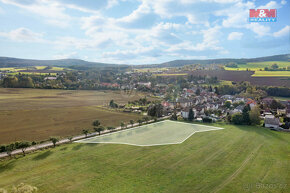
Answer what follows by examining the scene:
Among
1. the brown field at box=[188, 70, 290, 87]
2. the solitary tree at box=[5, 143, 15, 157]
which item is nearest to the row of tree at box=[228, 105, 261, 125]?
the solitary tree at box=[5, 143, 15, 157]

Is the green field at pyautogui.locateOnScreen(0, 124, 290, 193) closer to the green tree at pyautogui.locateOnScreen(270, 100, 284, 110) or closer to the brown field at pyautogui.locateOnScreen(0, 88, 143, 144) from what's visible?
the brown field at pyautogui.locateOnScreen(0, 88, 143, 144)

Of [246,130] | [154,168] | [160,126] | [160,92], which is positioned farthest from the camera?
[160,92]

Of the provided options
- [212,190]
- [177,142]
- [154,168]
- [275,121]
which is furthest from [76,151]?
[275,121]

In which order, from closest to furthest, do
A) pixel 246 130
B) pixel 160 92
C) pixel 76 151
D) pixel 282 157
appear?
pixel 282 157 → pixel 76 151 → pixel 246 130 → pixel 160 92

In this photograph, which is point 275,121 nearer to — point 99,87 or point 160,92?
point 160,92

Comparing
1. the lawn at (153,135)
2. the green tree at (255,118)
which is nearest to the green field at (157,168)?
the lawn at (153,135)

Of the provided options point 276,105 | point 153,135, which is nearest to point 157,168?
point 153,135

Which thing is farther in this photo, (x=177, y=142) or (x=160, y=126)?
(x=160, y=126)

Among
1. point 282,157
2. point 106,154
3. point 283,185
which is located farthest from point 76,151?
point 282,157
